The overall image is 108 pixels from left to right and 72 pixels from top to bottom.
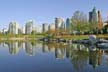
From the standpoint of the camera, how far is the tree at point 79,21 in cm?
9106

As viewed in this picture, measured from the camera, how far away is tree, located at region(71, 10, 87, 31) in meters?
91.1

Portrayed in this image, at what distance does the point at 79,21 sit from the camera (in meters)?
92.1

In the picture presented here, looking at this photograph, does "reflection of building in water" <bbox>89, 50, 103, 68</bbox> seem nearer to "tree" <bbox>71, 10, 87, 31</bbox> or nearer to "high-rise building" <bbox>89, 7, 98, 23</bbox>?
"tree" <bbox>71, 10, 87, 31</bbox>

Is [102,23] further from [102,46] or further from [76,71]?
[76,71]

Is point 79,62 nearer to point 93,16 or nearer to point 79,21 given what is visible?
point 79,21

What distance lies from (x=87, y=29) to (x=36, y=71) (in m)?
77.7

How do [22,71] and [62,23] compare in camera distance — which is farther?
[62,23]

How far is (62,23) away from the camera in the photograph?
556ft

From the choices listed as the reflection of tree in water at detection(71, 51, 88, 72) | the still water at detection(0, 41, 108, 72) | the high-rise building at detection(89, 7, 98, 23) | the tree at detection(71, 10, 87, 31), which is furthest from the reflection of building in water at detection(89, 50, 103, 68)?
the high-rise building at detection(89, 7, 98, 23)

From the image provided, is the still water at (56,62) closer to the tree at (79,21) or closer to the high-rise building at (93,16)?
the tree at (79,21)

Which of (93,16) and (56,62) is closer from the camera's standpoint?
(56,62)

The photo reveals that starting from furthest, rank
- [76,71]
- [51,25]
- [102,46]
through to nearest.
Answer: [51,25] → [102,46] → [76,71]

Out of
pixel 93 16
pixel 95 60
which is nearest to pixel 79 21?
pixel 93 16

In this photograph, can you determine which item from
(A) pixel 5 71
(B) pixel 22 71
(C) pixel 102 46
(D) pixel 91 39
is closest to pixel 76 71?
(B) pixel 22 71
